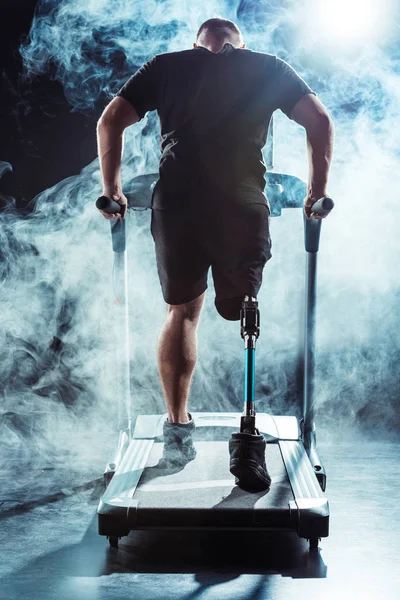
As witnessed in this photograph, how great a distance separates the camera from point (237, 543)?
1.70 meters

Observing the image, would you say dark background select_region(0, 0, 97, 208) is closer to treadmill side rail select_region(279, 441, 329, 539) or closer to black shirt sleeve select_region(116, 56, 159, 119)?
black shirt sleeve select_region(116, 56, 159, 119)

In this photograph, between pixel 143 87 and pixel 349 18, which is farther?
pixel 349 18

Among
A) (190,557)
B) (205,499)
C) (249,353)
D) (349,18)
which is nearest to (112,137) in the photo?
(249,353)

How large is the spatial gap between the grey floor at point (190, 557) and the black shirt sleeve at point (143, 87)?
1219 mm

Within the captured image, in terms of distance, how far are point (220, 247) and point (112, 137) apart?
477 mm

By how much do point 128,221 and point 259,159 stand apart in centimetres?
130

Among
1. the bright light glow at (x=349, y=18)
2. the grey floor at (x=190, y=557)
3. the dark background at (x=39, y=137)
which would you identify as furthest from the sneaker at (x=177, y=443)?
the bright light glow at (x=349, y=18)

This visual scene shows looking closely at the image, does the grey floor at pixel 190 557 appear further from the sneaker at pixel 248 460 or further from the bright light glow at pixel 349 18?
the bright light glow at pixel 349 18

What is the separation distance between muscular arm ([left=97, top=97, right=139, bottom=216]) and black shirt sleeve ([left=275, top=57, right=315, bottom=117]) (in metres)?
0.44

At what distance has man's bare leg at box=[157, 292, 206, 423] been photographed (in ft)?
6.52

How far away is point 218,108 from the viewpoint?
1930 millimetres

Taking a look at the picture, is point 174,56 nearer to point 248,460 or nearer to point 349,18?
point 248,460

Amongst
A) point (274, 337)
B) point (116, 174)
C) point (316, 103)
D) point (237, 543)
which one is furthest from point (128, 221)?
point (237, 543)

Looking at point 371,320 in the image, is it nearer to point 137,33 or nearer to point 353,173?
point 353,173
